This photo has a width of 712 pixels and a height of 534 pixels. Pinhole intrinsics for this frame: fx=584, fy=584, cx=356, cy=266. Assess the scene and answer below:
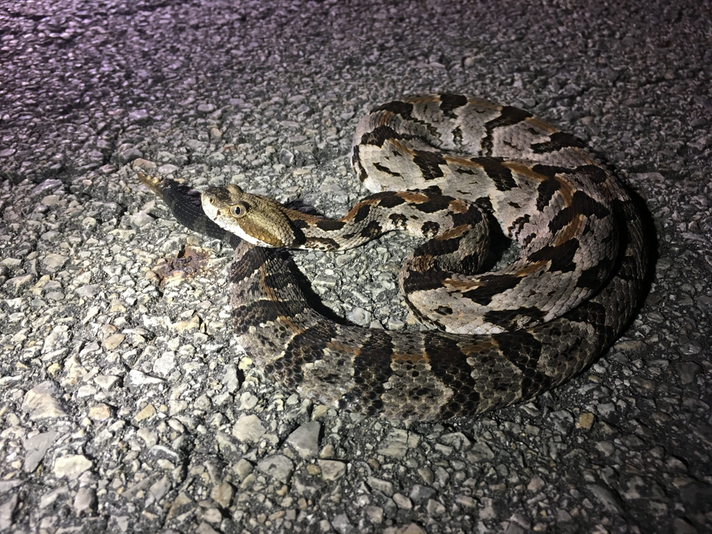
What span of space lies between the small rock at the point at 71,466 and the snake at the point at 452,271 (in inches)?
37.4

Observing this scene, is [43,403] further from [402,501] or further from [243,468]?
[402,501]

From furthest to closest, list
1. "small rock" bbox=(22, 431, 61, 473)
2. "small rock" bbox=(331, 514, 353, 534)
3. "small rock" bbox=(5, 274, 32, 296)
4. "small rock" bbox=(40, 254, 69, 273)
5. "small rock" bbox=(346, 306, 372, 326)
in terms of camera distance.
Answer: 1. "small rock" bbox=(40, 254, 69, 273)
2. "small rock" bbox=(5, 274, 32, 296)
3. "small rock" bbox=(346, 306, 372, 326)
4. "small rock" bbox=(22, 431, 61, 473)
5. "small rock" bbox=(331, 514, 353, 534)

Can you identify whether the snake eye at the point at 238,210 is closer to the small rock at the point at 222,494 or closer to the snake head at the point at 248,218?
the snake head at the point at 248,218

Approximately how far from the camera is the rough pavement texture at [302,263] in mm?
2600

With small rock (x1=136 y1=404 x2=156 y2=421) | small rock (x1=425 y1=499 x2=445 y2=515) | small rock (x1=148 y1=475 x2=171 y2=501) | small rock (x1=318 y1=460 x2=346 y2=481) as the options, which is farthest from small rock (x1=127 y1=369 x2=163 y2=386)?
small rock (x1=425 y1=499 x2=445 y2=515)

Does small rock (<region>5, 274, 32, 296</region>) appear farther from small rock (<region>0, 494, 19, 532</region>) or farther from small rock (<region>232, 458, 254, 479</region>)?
small rock (<region>232, 458, 254, 479</region>)

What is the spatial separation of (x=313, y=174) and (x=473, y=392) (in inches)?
92.6

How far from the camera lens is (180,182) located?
4.47m

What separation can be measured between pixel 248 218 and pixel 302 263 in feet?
1.56

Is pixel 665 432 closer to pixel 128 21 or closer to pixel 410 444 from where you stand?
pixel 410 444

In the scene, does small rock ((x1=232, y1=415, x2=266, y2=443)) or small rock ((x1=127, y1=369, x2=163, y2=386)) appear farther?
small rock ((x1=127, y1=369, x2=163, y2=386))

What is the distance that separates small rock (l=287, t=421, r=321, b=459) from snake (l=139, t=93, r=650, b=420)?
0.53 feet

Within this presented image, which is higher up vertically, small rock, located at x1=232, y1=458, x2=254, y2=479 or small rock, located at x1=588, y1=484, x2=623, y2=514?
small rock, located at x1=588, y1=484, x2=623, y2=514

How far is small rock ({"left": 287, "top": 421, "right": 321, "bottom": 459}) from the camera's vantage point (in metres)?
2.77
